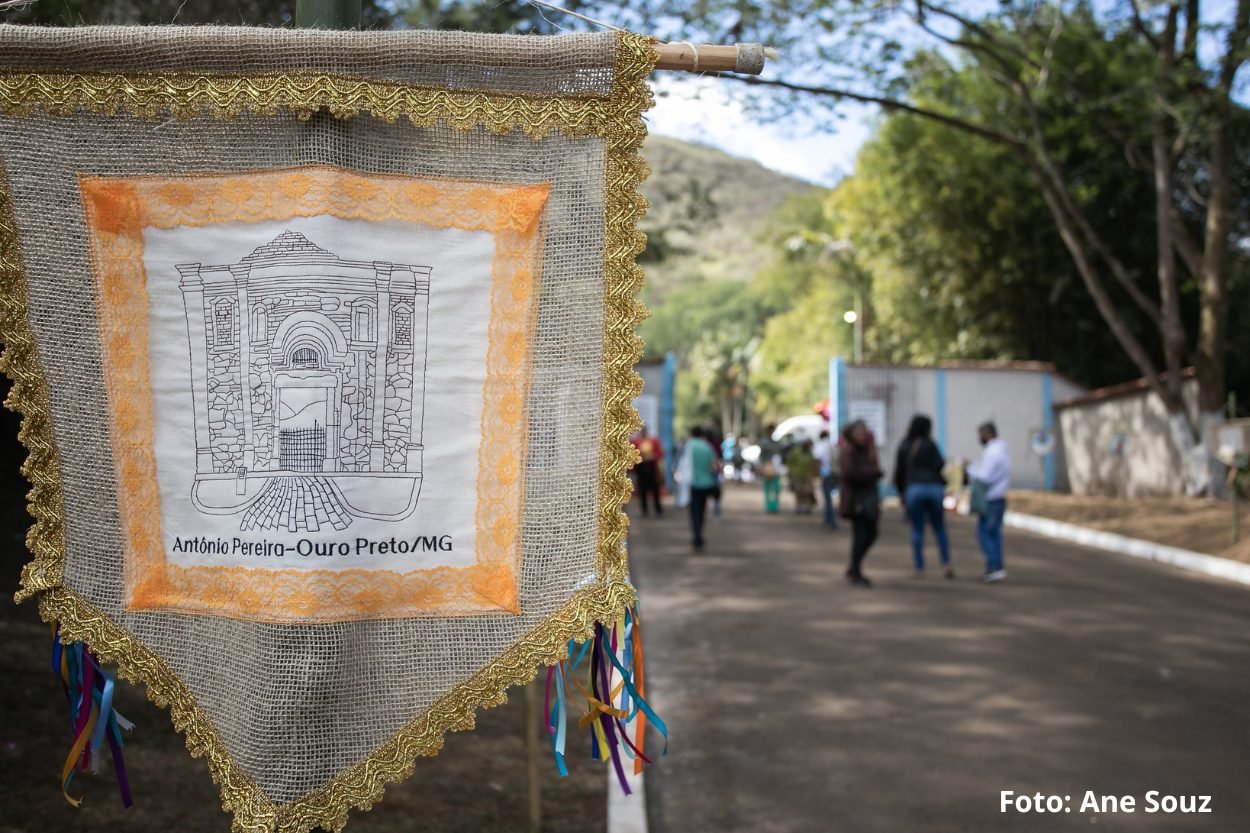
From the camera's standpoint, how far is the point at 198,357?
250cm

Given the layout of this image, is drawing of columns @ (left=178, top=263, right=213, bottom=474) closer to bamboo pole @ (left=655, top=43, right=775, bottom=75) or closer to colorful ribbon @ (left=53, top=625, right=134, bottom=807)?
colorful ribbon @ (left=53, top=625, right=134, bottom=807)

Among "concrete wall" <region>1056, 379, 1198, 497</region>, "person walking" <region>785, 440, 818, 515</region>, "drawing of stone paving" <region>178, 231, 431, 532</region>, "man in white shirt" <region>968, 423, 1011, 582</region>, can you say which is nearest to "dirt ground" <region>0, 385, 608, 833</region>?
"drawing of stone paving" <region>178, 231, 431, 532</region>

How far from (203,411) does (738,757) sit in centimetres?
439

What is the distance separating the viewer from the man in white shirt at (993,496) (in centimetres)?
1209

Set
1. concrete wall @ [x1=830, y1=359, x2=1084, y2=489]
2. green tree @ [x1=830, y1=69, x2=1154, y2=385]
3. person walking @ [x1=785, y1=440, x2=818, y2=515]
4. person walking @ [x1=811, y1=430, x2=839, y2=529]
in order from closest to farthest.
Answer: person walking @ [x1=811, y1=430, x2=839, y2=529] → person walking @ [x1=785, y1=440, x2=818, y2=515] → concrete wall @ [x1=830, y1=359, x2=1084, y2=489] → green tree @ [x1=830, y1=69, x2=1154, y2=385]

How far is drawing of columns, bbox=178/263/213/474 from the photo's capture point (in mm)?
2494

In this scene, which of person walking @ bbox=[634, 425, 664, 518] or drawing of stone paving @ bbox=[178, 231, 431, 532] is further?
person walking @ bbox=[634, 425, 664, 518]

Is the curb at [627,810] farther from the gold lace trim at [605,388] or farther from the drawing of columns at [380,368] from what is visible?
the drawing of columns at [380,368]

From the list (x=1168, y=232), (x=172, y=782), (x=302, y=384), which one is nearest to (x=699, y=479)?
(x=1168, y=232)

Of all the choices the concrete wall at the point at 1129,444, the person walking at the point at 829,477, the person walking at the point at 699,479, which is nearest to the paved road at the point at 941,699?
the person walking at the point at 699,479

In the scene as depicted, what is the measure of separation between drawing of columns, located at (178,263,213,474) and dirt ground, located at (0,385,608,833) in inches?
108

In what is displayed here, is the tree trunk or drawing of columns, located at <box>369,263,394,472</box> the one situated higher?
the tree trunk

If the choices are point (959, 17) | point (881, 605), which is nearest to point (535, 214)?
point (881, 605)

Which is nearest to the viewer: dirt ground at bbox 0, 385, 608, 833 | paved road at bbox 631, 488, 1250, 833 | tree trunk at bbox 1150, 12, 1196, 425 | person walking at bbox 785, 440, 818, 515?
dirt ground at bbox 0, 385, 608, 833
